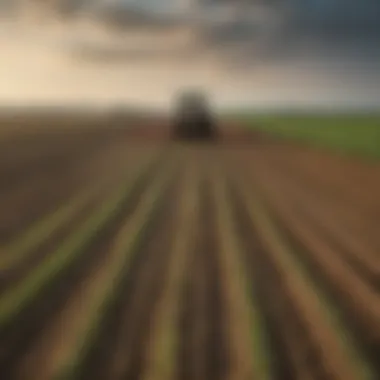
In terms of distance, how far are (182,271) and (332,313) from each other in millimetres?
858

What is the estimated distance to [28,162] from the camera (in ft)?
18.2

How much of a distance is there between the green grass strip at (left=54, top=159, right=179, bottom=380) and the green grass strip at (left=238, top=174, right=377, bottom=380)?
82 centimetres

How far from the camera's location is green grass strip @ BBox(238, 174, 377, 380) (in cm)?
243

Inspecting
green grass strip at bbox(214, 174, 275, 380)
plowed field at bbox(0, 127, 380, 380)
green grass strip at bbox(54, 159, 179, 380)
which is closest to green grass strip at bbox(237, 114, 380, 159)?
plowed field at bbox(0, 127, 380, 380)

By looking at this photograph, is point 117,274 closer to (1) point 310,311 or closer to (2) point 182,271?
(2) point 182,271

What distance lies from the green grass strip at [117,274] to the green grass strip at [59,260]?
6.8 inches

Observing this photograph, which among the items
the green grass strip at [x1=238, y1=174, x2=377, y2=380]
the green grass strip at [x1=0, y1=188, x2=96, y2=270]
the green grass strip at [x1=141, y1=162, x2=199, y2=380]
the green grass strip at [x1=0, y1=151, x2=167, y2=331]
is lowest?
the green grass strip at [x1=238, y1=174, x2=377, y2=380]

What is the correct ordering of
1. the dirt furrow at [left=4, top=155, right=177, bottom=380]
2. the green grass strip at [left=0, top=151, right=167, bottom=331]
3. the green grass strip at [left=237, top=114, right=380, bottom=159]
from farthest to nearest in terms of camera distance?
the green grass strip at [left=237, top=114, right=380, bottom=159] < the green grass strip at [left=0, top=151, right=167, bottom=331] < the dirt furrow at [left=4, top=155, right=177, bottom=380]

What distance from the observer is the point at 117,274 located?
3193mm

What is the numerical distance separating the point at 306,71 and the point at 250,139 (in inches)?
168

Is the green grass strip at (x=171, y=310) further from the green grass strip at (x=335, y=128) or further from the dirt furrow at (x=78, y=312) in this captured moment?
the green grass strip at (x=335, y=128)

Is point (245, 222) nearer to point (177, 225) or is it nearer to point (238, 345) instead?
point (177, 225)

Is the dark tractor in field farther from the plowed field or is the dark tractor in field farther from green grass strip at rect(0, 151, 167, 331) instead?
green grass strip at rect(0, 151, 167, 331)

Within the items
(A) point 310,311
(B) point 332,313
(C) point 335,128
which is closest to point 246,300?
(A) point 310,311
